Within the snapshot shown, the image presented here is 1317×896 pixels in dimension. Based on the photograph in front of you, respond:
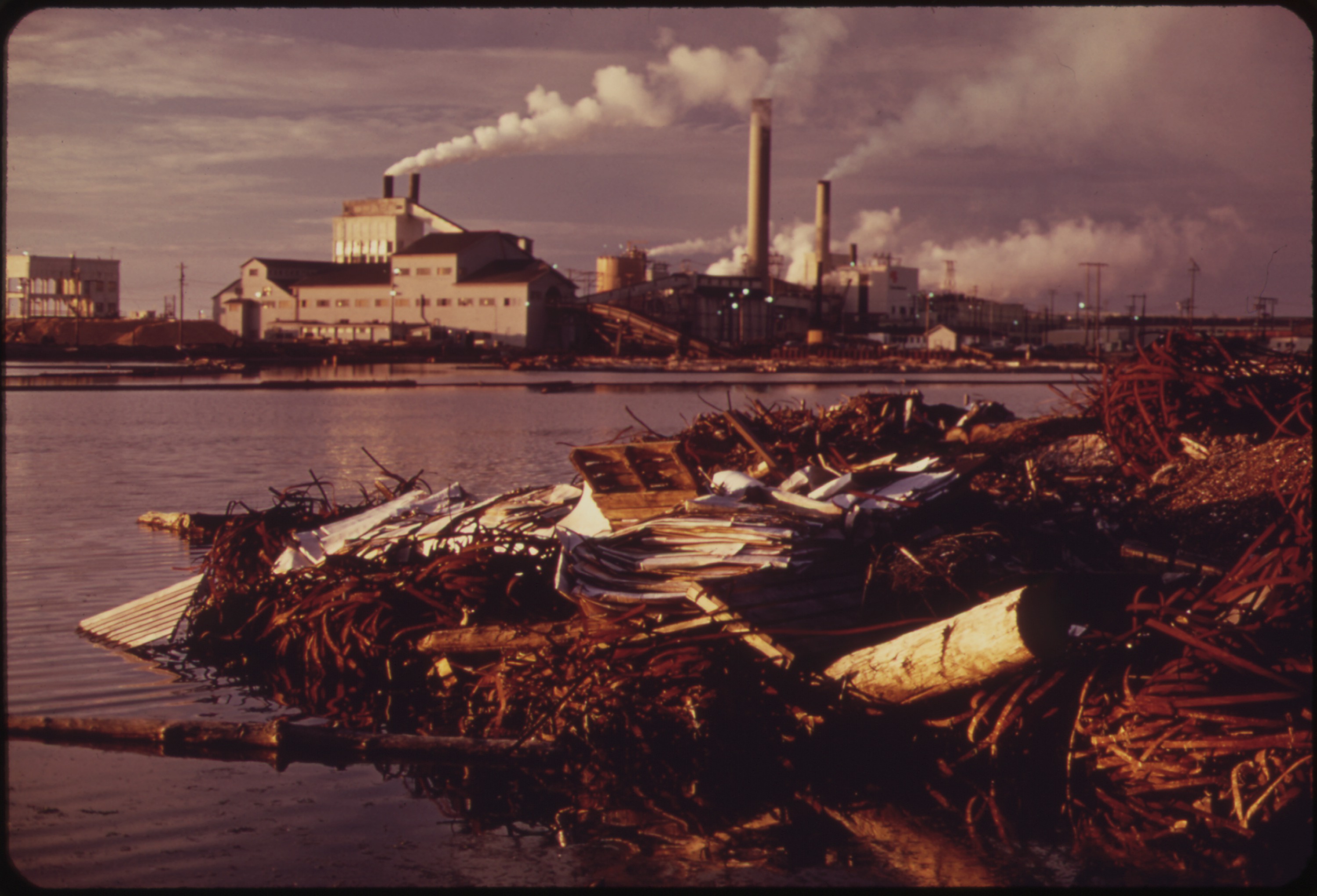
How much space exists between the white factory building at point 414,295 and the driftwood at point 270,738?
78635 millimetres

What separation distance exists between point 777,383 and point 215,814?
60327 mm

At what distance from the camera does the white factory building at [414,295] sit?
85062 millimetres

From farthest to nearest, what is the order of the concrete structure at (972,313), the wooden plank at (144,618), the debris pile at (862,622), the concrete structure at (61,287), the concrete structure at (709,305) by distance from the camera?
1. the concrete structure at (972,313)
2. the concrete structure at (61,287)
3. the concrete structure at (709,305)
4. the wooden plank at (144,618)
5. the debris pile at (862,622)

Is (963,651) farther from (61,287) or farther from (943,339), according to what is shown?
(61,287)

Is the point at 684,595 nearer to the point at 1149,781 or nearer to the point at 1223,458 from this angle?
the point at 1149,781

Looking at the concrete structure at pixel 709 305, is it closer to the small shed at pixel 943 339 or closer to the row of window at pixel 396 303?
the row of window at pixel 396 303

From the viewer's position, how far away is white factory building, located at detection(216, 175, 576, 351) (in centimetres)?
8506

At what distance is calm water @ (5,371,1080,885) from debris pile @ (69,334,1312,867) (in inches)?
25.1

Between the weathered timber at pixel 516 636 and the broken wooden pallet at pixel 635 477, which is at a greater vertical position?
the broken wooden pallet at pixel 635 477

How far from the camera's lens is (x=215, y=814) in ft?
16.3

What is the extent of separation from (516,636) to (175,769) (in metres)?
1.64

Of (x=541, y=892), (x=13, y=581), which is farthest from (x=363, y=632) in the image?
(x=13, y=581)

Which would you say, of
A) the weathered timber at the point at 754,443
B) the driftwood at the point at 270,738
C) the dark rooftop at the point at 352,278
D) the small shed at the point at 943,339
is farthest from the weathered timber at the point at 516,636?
the small shed at the point at 943,339

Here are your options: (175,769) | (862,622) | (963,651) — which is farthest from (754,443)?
(175,769)
